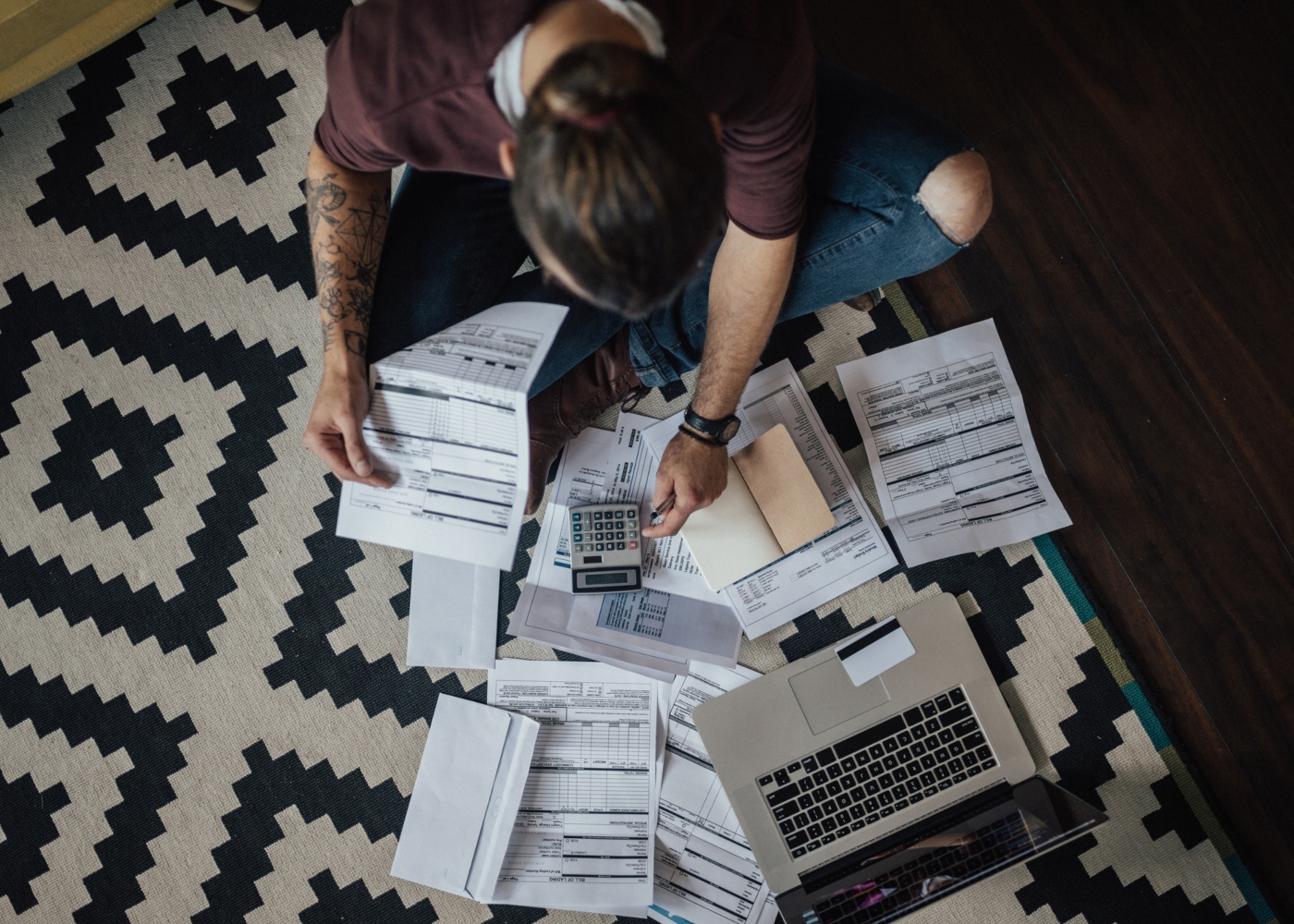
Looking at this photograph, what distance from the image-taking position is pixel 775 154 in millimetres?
796

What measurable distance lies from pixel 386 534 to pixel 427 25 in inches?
23.4

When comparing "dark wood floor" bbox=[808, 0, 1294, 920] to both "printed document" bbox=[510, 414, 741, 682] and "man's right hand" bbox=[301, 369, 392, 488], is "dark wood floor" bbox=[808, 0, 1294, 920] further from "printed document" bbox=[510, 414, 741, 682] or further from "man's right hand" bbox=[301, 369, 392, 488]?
"man's right hand" bbox=[301, 369, 392, 488]

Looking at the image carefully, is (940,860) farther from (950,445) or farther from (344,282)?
(344,282)

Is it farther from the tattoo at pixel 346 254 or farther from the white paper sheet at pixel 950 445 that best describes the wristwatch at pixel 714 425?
the tattoo at pixel 346 254

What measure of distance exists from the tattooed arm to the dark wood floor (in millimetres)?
768

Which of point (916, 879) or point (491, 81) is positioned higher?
point (491, 81)

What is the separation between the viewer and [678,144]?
1.76 feet

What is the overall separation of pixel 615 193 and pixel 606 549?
0.67 m

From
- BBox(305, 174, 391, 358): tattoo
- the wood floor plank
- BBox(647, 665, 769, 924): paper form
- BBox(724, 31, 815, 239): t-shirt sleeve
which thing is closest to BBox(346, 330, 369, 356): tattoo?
BBox(305, 174, 391, 358): tattoo

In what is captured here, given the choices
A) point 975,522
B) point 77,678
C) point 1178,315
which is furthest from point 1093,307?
point 77,678

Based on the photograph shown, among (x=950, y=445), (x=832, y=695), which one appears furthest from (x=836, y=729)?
(x=950, y=445)

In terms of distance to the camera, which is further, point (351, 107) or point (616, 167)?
point (351, 107)

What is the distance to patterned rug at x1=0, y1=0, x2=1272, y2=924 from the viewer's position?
1140 millimetres

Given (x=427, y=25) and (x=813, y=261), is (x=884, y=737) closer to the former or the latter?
(x=813, y=261)
